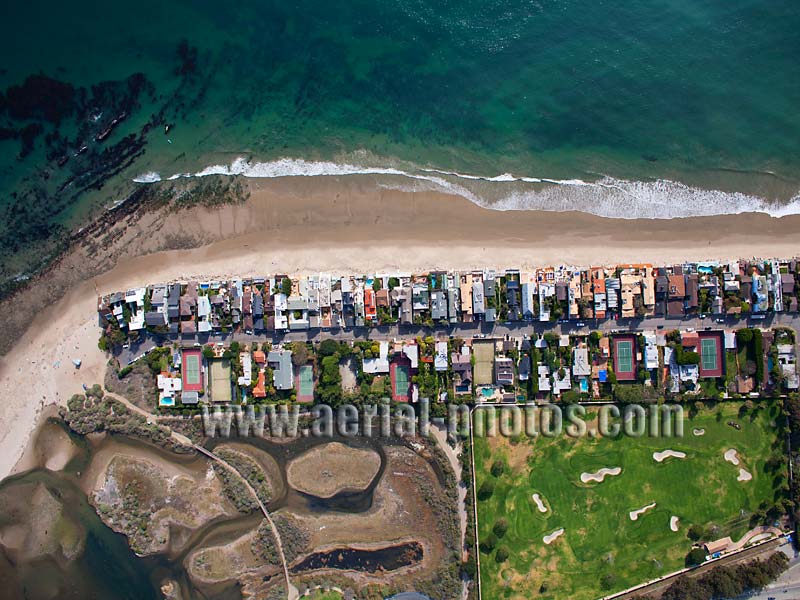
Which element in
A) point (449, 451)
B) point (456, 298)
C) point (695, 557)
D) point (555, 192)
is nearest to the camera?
point (456, 298)

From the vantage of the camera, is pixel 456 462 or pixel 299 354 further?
pixel 456 462

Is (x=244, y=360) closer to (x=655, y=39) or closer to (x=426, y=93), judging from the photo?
(x=426, y=93)

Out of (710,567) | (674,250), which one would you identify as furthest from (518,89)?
(710,567)

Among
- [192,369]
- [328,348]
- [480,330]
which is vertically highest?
[480,330]

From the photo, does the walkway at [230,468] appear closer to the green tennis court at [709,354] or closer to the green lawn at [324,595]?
the green lawn at [324,595]

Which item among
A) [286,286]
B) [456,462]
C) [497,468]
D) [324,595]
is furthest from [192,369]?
[497,468]

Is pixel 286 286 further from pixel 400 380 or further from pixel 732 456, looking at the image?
pixel 732 456

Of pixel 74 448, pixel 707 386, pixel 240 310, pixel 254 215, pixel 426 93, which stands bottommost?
pixel 74 448
